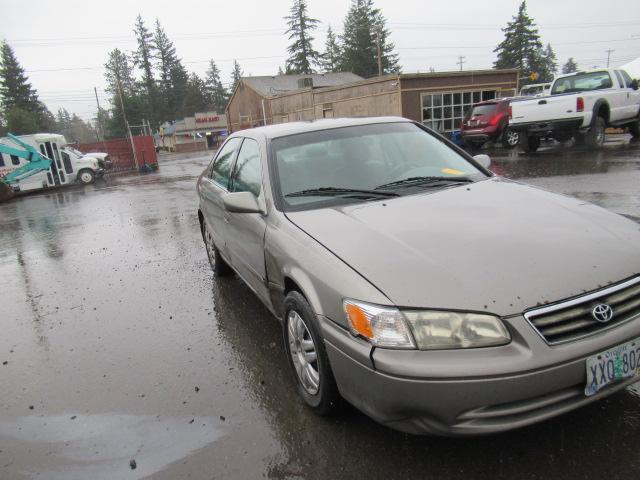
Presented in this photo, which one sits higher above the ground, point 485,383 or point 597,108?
point 597,108

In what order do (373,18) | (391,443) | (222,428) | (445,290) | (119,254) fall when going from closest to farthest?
1. (445,290)
2. (391,443)
3. (222,428)
4. (119,254)
5. (373,18)

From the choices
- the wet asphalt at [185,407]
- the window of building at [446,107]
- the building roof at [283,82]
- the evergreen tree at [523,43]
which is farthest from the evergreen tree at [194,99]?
the wet asphalt at [185,407]

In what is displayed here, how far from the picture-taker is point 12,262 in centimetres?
741

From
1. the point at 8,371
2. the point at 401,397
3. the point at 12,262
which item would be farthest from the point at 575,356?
the point at 12,262

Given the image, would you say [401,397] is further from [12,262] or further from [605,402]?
[12,262]

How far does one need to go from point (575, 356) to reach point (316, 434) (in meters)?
1.36

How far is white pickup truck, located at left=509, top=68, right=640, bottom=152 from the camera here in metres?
12.8

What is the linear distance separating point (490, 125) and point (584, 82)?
3.97m

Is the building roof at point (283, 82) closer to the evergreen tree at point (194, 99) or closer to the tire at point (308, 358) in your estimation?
the evergreen tree at point (194, 99)

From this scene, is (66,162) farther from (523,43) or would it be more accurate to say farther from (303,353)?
(523,43)

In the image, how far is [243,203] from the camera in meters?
3.29

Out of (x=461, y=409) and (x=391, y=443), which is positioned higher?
(x=461, y=409)

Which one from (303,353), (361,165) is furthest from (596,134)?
(303,353)

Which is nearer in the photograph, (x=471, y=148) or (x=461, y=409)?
(x=461, y=409)
